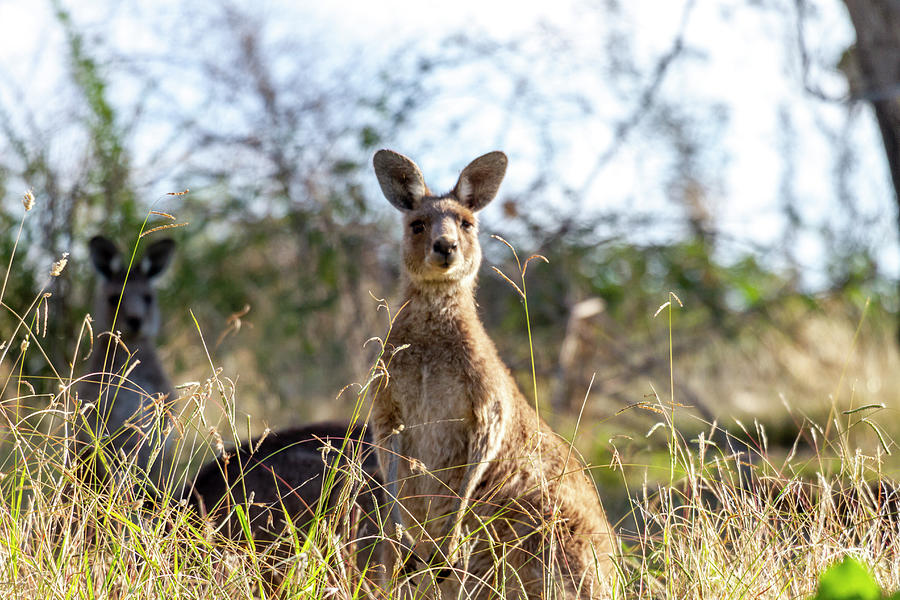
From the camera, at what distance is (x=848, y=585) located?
1.51 meters

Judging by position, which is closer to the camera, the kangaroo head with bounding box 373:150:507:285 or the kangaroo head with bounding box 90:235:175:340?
the kangaroo head with bounding box 373:150:507:285

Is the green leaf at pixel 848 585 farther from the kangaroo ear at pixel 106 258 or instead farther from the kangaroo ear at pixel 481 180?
the kangaroo ear at pixel 106 258

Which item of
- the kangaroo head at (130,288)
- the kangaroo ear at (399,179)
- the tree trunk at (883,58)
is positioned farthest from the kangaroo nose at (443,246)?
the tree trunk at (883,58)

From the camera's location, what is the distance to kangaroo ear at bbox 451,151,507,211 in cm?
402

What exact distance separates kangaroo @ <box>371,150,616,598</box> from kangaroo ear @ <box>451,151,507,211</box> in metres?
0.42

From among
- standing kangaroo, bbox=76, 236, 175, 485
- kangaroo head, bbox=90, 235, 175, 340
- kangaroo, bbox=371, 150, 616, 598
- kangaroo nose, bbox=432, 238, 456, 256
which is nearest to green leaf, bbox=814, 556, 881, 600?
kangaroo, bbox=371, 150, 616, 598

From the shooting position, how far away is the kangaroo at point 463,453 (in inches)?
131

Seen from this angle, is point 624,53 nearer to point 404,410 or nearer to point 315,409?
point 315,409

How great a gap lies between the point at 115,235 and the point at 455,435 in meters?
4.08

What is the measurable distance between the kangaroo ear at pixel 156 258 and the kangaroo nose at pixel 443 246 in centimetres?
254

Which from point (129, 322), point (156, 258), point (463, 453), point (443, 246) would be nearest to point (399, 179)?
point (443, 246)

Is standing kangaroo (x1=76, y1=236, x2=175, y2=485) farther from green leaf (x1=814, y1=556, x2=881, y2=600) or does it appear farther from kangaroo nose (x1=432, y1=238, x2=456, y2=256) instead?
green leaf (x1=814, y1=556, x2=881, y2=600)

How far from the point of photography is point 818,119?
7.93 meters

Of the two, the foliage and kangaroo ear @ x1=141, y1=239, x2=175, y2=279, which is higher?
the foliage
